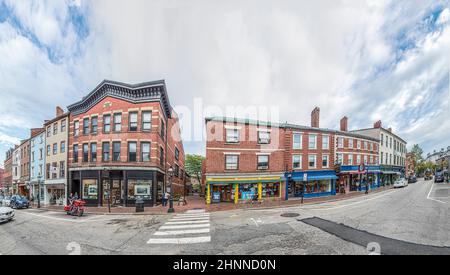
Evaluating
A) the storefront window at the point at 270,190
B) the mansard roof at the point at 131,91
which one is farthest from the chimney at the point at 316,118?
the mansard roof at the point at 131,91

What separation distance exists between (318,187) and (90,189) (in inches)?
1056

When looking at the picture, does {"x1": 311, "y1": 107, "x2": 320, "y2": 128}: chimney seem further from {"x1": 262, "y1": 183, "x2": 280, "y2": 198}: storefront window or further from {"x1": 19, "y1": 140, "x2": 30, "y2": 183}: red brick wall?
{"x1": 19, "y1": 140, "x2": 30, "y2": 183}: red brick wall

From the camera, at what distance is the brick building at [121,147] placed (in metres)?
18.4

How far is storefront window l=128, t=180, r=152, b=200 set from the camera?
18.3 m

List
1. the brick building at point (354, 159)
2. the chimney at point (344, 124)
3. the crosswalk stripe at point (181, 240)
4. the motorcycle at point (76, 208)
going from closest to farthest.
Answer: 1. the crosswalk stripe at point (181, 240)
2. the motorcycle at point (76, 208)
3. the brick building at point (354, 159)
4. the chimney at point (344, 124)

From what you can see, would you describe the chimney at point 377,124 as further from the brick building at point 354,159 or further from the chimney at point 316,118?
the chimney at point 316,118

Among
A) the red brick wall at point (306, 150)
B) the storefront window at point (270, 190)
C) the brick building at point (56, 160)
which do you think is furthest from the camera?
Result: the brick building at point (56, 160)

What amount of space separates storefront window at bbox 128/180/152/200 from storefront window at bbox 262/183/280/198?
12.3m

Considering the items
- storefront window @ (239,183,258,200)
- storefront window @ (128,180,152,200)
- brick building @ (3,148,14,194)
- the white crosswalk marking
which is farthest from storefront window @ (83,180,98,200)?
brick building @ (3,148,14,194)

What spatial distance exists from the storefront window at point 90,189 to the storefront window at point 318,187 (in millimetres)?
24306

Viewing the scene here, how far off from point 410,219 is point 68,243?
16.6 meters

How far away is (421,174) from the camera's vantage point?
6956 centimetres
